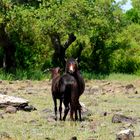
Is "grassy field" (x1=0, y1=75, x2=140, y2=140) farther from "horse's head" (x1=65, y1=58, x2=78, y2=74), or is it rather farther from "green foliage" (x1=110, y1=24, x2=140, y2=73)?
"green foliage" (x1=110, y1=24, x2=140, y2=73)

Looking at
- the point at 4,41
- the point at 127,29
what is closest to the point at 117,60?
the point at 127,29

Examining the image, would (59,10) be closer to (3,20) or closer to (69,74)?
(3,20)

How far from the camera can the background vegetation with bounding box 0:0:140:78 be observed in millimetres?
27703

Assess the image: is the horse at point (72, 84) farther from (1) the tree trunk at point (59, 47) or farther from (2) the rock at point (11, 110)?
(1) the tree trunk at point (59, 47)

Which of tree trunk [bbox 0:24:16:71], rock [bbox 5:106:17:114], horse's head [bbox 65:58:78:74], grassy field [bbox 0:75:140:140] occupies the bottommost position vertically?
grassy field [bbox 0:75:140:140]

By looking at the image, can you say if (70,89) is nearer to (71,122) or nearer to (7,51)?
(71,122)

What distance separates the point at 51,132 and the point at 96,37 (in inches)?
902

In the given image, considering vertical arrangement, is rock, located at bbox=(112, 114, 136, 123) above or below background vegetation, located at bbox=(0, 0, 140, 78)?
below

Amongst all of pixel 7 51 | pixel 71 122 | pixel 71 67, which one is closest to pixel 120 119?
pixel 71 122

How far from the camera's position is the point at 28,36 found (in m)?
30.2

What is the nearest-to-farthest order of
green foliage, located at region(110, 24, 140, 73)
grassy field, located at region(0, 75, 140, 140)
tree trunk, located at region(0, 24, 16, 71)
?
grassy field, located at region(0, 75, 140, 140), tree trunk, located at region(0, 24, 16, 71), green foliage, located at region(110, 24, 140, 73)

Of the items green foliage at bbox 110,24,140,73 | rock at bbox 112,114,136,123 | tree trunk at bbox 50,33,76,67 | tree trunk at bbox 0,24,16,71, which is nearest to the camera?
rock at bbox 112,114,136,123

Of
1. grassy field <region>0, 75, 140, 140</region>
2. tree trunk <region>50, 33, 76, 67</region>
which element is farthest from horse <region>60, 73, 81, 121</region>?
tree trunk <region>50, 33, 76, 67</region>

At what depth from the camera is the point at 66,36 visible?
31312mm
